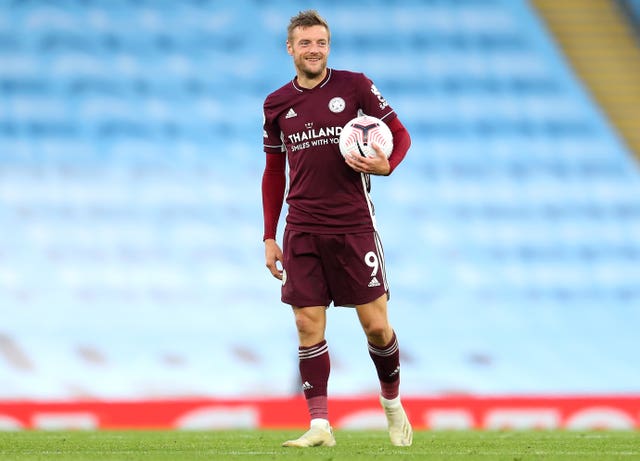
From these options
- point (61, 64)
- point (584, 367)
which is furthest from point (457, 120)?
point (61, 64)

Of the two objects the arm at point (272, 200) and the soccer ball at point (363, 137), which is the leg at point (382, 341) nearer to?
the arm at point (272, 200)

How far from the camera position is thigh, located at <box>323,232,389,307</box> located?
4.79 m

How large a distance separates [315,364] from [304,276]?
0.36 metres

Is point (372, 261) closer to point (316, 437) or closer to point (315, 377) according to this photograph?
point (315, 377)

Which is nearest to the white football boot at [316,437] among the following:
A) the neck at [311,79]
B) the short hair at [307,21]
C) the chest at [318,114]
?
the chest at [318,114]

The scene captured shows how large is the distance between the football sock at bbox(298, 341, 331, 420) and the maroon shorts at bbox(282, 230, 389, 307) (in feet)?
0.66

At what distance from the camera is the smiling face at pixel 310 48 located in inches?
190

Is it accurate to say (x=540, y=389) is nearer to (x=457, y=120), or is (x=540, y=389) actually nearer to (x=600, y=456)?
(x=457, y=120)

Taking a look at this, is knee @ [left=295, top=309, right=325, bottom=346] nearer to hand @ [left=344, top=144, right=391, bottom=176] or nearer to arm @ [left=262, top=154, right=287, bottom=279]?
arm @ [left=262, top=154, right=287, bottom=279]

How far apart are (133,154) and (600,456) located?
10.2 meters

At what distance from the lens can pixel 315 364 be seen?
4.84 m

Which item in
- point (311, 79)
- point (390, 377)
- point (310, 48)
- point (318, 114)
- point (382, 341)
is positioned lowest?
point (390, 377)

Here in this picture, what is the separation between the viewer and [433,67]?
1461 cm

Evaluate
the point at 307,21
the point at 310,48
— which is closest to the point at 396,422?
the point at 310,48
